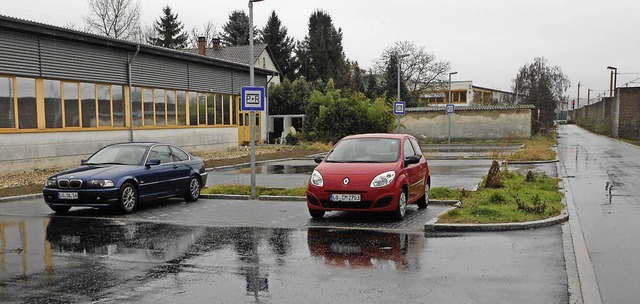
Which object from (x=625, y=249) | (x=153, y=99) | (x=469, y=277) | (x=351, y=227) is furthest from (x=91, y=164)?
(x=153, y=99)

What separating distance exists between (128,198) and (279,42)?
60.0 meters

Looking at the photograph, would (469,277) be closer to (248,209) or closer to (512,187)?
(248,209)

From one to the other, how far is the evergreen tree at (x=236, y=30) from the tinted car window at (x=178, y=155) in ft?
190

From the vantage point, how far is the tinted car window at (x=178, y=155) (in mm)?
13891

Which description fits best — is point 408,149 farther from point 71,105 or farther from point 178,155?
point 71,105

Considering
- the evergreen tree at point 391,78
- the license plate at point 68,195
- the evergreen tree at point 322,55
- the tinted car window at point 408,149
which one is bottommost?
the license plate at point 68,195

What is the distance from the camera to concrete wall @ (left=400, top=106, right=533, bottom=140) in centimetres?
4372

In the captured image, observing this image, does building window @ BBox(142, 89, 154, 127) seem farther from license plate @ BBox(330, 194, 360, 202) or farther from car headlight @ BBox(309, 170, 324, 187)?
license plate @ BBox(330, 194, 360, 202)

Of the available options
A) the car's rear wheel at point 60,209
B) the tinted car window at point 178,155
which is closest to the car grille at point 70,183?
the car's rear wheel at point 60,209

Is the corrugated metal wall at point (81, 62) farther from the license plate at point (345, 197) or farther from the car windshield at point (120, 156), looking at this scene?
the license plate at point (345, 197)

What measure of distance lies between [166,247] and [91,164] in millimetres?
4910

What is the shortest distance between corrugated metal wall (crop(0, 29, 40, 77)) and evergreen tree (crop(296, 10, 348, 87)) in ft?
156

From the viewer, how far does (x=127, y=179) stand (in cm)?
1195

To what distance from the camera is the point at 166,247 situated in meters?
A: 8.70
